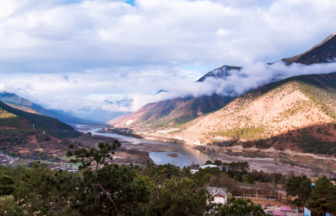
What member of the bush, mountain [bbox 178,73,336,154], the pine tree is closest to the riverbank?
mountain [bbox 178,73,336,154]

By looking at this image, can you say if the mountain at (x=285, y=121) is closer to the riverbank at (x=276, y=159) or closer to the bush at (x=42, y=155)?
the riverbank at (x=276, y=159)

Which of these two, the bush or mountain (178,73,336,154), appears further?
mountain (178,73,336,154)

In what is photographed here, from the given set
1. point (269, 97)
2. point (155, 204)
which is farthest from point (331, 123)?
point (155, 204)

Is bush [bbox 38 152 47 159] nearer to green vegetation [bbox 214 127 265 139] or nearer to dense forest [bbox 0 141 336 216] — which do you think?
dense forest [bbox 0 141 336 216]

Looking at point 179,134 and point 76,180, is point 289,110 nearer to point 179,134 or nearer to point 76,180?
point 179,134

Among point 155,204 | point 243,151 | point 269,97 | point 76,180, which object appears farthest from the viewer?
point 269,97

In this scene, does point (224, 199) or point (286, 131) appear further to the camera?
point (286, 131)

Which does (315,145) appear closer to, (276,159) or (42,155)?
(276,159)

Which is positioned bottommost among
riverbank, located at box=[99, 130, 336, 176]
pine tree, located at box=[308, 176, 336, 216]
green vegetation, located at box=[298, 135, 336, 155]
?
riverbank, located at box=[99, 130, 336, 176]
